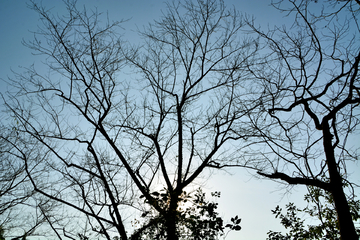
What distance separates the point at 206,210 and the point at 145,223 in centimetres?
134

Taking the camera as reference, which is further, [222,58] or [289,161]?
[222,58]

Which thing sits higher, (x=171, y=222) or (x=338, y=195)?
(x=338, y=195)

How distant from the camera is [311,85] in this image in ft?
16.7

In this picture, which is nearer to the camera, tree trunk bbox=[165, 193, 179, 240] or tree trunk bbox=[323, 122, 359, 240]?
tree trunk bbox=[323, 122, 359, 240]

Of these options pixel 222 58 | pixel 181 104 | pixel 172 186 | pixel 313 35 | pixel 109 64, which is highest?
pixel 222 58

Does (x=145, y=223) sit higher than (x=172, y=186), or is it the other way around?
(x=172, y=186)

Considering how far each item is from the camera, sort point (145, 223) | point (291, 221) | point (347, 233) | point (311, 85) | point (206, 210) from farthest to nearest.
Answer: point (291, 221) → point (311, 85) → point (145, 223) → point (206, 210) → point (347, 233)

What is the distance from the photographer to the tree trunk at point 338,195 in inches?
152

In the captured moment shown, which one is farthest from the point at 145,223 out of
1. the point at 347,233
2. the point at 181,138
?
the point at 347,233

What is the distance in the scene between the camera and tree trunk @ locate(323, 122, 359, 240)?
12.7 feet

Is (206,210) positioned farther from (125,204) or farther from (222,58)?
(222,58)

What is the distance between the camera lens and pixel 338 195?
4141 mm

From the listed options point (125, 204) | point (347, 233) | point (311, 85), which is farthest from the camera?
point (125, 204)

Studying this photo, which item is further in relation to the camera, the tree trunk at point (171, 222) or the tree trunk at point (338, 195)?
the tree trunk at point (171, 222)
